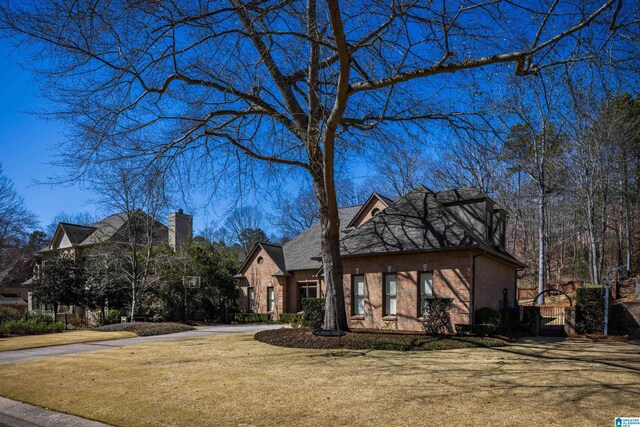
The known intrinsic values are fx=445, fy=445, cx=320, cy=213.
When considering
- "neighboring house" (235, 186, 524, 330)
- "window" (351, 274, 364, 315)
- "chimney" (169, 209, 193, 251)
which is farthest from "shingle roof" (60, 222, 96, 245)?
"window" (351, 274, 364, 315)

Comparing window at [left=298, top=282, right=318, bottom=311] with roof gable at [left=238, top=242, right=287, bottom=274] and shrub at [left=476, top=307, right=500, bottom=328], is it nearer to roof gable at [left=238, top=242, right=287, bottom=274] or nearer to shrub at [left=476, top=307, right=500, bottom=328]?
roof gable at [left=238, top=242, right=287, bottom=274]

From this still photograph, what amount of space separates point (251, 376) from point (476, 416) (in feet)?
15.3

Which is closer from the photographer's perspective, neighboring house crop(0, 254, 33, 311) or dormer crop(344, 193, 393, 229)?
dormer crop(344, 193, 393, 229)

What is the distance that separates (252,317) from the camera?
1248 inches

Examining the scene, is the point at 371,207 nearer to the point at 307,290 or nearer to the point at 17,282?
the point at 307,290

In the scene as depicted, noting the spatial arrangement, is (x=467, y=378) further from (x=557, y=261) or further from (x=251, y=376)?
(x=557, y=261)

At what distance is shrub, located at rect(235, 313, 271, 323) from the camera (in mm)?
31125

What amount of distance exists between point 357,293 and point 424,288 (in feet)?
10.2

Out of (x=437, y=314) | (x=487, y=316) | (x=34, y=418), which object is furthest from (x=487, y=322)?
(x=34, y=418)

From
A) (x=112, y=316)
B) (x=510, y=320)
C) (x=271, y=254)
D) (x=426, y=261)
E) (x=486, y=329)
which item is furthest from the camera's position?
(x=271, y=254)

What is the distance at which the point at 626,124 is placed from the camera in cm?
2902

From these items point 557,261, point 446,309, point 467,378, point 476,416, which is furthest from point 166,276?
point 557,261

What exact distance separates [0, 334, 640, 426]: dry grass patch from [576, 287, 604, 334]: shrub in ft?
16.8

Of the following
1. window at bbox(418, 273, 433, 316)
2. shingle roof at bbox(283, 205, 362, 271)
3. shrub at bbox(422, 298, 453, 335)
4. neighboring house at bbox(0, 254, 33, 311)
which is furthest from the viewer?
neighboring house at bbox(0, 254, 33, 311)
